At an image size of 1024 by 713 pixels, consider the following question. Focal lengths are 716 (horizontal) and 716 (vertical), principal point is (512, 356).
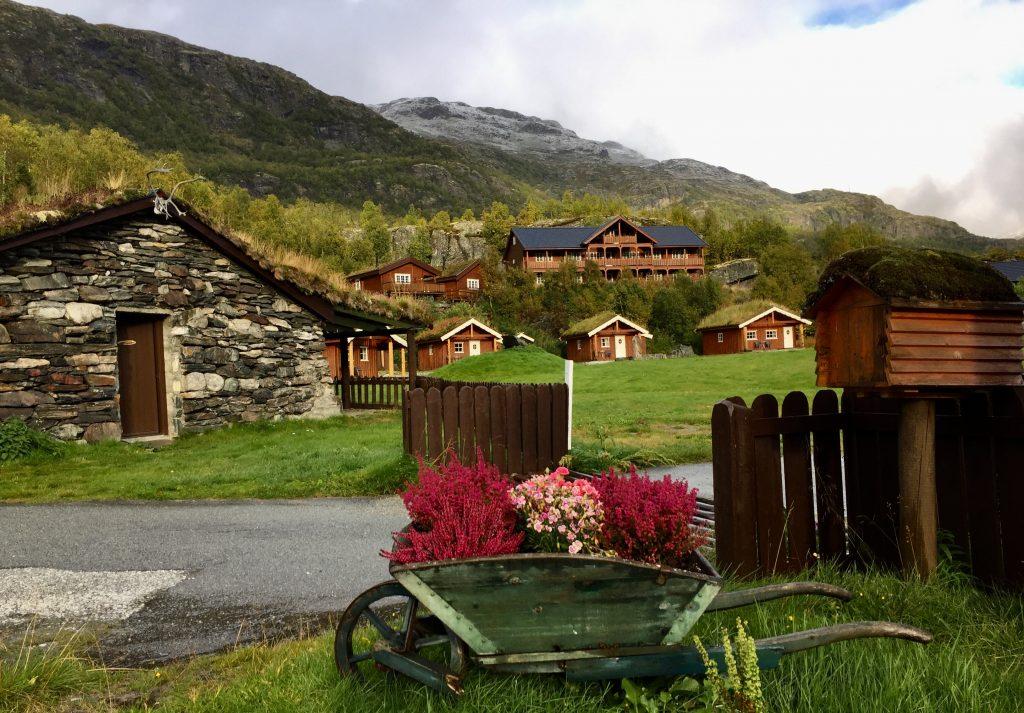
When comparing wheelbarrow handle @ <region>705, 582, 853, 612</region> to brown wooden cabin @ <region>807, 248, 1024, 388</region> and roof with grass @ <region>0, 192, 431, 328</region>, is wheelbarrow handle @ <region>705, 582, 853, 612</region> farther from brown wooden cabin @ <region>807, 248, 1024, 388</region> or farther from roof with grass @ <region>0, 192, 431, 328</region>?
roof with grass @ <region>0, 192, 431, 328</region>

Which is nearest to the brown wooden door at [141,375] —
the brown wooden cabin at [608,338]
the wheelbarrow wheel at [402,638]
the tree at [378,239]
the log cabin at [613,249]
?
the wheelbarrow wheel at [402,638]

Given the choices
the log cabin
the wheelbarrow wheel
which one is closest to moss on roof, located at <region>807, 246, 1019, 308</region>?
the wheelbarrow wheel

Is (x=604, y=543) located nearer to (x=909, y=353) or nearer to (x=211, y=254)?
(x=909, y=353)

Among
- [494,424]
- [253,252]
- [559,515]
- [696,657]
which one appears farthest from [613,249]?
[696,657]

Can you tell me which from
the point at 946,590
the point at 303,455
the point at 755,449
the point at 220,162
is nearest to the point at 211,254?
the point at 303,455

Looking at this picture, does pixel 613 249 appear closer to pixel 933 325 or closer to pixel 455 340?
pixel 455 340

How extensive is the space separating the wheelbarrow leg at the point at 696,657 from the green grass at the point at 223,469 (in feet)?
22.1

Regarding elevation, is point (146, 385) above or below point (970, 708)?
above

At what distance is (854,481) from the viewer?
481cm

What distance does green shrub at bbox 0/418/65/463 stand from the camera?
1192cm

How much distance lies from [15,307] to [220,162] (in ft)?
596

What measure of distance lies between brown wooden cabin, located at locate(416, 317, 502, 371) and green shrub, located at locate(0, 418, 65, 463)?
4418cm

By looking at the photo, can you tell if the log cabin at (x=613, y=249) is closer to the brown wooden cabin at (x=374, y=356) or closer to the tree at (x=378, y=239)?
the tree at (x=378, y=239)

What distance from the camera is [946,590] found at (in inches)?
163
